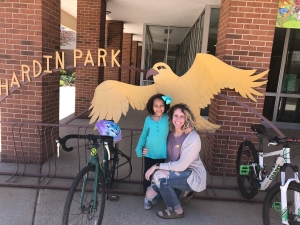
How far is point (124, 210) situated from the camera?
118 inches

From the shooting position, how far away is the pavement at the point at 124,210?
110 inches

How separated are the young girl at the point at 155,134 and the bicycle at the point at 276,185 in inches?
42.4

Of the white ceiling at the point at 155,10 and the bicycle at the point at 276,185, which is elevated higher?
the white ceiling at the point at 155,10

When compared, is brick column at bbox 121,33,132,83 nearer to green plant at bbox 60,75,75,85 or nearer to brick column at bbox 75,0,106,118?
brick column at bbox 75,0,106,118

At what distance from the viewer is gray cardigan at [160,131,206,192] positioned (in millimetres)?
2674

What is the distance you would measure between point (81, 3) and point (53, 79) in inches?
153

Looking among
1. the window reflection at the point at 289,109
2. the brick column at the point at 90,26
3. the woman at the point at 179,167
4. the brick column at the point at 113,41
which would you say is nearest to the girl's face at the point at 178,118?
the woman at the point at 179,167

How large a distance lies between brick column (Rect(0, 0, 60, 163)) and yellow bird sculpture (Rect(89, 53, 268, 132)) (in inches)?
41.2

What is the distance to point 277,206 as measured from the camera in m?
2.53

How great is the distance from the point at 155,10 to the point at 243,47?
18.1ft

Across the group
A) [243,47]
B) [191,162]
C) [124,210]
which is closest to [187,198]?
[191,162]

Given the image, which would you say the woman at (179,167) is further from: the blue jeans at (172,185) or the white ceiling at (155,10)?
the white ceiling at (155,10)

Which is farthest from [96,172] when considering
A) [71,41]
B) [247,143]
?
[71,41]

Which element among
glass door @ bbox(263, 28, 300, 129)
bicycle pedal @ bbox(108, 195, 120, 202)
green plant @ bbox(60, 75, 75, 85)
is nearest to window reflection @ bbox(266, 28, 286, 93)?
glass door @ bbox(263, 28, 300, 129)
